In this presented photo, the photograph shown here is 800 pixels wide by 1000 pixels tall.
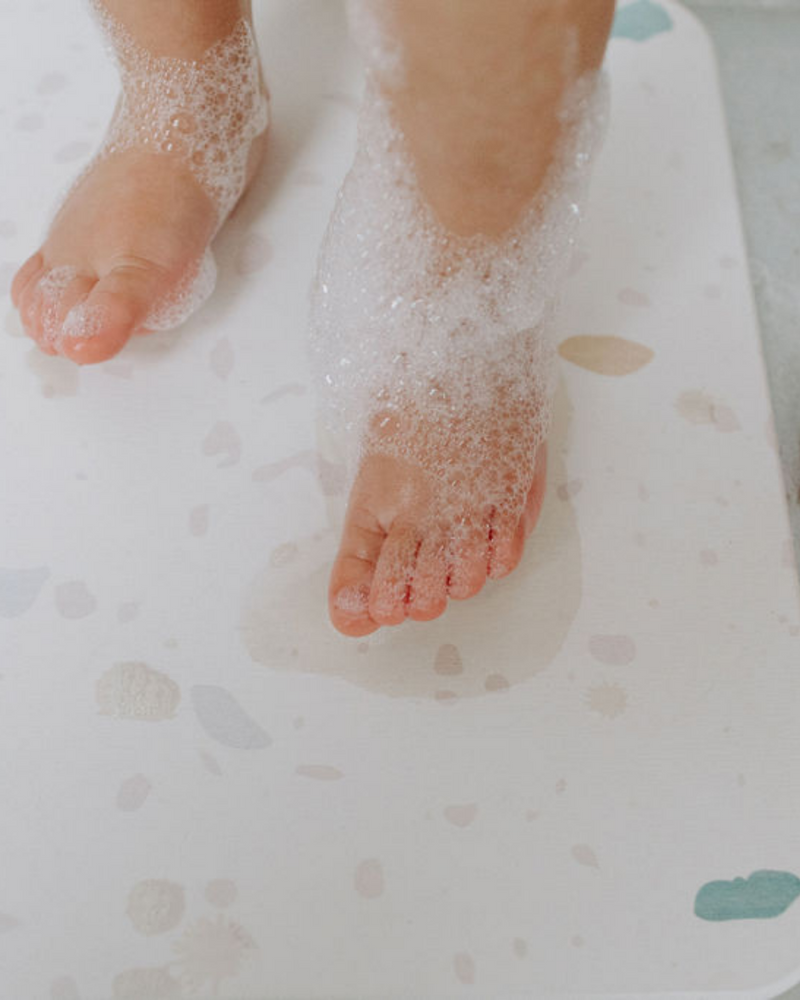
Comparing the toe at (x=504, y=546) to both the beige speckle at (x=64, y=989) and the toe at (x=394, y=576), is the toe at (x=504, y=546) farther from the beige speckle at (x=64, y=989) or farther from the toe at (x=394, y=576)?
the beige speckle at (x=64, y=989)

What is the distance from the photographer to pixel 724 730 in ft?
2.32

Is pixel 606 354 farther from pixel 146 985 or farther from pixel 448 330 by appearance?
pixel 146 985

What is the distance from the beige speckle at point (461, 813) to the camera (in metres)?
0.67

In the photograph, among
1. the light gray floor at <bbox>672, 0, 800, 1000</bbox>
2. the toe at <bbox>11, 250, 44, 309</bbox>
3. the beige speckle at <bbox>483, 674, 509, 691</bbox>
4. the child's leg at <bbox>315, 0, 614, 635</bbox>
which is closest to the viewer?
the child's leg at <bbox>315, 0, 614, 635</bbox>

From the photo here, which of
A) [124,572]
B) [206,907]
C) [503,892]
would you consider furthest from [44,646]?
[503,892]

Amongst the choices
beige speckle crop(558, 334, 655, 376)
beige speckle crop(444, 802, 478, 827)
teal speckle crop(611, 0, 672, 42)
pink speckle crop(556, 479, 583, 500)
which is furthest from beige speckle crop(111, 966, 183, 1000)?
teal speckle crop(611, 0, 672, 42)

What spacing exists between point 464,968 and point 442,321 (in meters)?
0.46

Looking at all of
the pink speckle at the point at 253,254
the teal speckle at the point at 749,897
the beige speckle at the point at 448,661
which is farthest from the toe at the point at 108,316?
the teal speckle at the point at 749,897

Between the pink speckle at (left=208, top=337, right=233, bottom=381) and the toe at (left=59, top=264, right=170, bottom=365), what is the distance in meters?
0.07

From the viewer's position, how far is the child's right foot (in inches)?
31.7

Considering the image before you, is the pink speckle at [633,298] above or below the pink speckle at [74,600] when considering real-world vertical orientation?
above

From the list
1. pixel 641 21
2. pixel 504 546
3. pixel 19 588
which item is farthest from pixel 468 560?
pixel 641 21

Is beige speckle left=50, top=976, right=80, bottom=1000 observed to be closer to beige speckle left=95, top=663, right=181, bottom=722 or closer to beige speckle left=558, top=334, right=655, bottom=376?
beige speckle left=95, top=663, right=181, bottom=722

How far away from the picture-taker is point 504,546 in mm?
727
